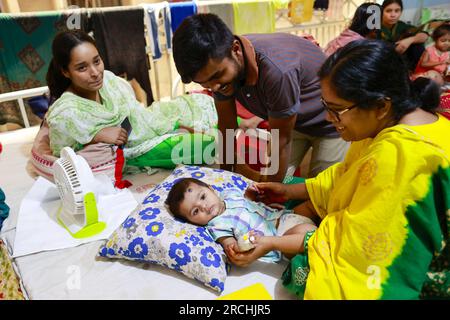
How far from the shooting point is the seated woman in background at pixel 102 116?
1854mm

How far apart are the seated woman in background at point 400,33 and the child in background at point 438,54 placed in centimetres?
9

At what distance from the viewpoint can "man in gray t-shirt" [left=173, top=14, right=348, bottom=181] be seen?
1.20m

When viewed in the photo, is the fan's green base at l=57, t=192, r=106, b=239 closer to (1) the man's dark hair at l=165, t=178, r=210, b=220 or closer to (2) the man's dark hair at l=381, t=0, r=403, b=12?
(1) the man's dark hair at l=165, t=178, r=210, b=220

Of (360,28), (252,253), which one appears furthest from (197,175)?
(360,28)

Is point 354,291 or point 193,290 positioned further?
point 193,290

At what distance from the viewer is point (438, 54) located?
11.3ft

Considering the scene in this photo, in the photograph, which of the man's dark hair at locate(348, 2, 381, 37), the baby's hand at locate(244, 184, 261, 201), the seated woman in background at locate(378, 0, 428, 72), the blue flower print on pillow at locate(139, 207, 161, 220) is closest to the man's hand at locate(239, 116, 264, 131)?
the baby's hand at locate(244, 184, 261, 201)

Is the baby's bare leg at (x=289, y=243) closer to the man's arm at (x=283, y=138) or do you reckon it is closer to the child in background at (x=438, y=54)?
the man's arm at (x=283, y=138)

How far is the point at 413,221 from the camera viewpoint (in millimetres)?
942

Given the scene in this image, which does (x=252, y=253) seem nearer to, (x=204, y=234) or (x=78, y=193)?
(x=204, y=234)

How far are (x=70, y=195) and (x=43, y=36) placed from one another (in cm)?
150

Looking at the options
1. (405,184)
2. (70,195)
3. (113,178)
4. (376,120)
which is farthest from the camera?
(113,178)
